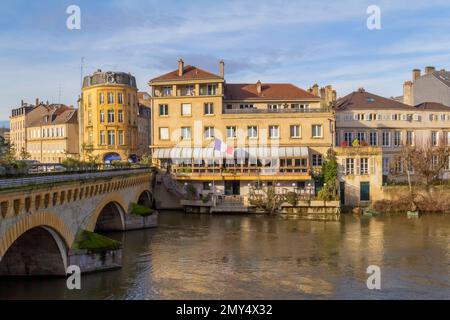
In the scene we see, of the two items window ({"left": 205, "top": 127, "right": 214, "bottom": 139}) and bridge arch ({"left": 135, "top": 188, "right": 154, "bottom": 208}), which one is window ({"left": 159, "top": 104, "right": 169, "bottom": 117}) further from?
bridge arch ({"left": 135, "top": 188, "right": 154, "bottom": 208})

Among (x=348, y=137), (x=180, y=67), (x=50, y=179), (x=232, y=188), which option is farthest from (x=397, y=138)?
(x=50, y=179)

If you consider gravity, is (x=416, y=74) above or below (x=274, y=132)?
above

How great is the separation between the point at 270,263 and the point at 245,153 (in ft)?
101

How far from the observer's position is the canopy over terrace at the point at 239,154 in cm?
6506

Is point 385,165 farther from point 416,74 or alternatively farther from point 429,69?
point 416,74

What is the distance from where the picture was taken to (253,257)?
38094 mm

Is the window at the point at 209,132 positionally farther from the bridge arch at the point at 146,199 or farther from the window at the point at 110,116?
the window at the point at 110,116

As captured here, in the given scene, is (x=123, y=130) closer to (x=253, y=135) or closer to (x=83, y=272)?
(x=253, y=135)

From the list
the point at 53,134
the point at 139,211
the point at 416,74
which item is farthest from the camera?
the point at 53,134

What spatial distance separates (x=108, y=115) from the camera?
Answer: 7800 centimetres

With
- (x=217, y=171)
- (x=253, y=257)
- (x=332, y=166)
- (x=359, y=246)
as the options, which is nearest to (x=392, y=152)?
(x=332, y=166)

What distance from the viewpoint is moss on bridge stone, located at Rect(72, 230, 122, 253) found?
1280 inches

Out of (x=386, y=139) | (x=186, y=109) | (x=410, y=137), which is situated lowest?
(x=386, y=139)
